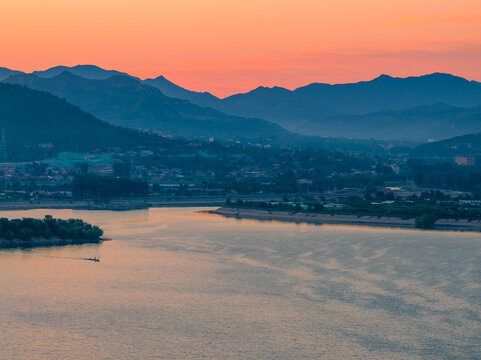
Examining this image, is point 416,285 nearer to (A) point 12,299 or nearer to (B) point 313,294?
(B) point 313,294

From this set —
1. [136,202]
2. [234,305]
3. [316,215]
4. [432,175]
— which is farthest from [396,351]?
[432,175]

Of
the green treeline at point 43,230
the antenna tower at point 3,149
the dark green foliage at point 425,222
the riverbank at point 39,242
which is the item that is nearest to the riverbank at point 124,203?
the green treeline at point 43,230

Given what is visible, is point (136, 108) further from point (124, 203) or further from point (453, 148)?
point (124, 203)

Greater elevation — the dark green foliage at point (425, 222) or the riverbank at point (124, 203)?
the riverbank at point (124, 203)

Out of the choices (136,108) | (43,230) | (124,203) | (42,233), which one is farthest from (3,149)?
(136,108)

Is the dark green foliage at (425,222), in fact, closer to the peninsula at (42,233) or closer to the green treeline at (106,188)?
the peninsula at (42,233)

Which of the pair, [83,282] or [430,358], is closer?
[430,358]
